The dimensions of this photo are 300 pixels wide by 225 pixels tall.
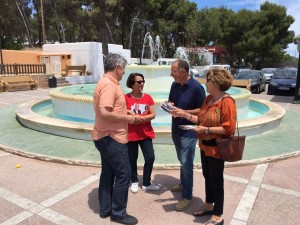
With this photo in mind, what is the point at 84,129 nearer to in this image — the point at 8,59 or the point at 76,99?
the point at 76,99

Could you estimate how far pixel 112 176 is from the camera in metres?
3.27

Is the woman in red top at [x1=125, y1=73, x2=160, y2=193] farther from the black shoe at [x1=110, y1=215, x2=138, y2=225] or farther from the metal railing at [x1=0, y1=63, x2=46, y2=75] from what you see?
the metal railing at [x1=0, y1=63, x2=46, y2=75]

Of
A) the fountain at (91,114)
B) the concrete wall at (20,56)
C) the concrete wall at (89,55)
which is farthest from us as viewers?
the concrete wall at (20,56)

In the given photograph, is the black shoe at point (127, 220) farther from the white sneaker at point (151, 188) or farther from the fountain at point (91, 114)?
the fountain at point (91, 114)

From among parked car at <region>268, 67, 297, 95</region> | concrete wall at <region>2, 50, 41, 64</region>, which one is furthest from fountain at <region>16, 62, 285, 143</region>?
concrete wall at <region>2, 50, 41, 64</region>

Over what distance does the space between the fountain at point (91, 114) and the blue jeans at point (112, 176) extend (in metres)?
2.66

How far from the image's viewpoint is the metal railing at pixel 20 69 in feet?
60.1

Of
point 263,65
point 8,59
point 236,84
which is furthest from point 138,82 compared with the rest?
point 263,65

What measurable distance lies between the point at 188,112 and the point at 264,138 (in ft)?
12.5

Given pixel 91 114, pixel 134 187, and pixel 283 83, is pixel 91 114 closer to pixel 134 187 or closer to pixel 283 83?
pixel 134 187

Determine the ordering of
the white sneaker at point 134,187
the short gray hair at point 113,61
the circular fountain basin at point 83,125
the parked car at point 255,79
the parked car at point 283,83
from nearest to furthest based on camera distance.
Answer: the short gray hair at point 113,61
the white sneaker at point 134,187
the circular fountain basin at point 83,125
the parked car at point 283,83
the parked car at point 255,79

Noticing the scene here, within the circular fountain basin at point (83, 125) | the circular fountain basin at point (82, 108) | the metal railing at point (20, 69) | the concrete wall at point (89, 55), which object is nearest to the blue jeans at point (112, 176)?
the circular fountain basin at point (83, 125)

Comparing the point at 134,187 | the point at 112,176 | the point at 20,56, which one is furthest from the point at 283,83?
the point at 20,56

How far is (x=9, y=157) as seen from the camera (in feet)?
17.2
